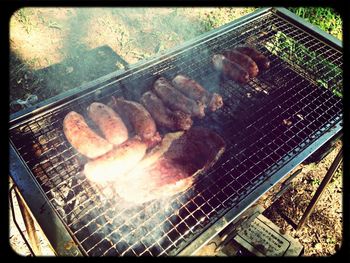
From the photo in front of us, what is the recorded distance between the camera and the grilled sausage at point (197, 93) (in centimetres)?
350

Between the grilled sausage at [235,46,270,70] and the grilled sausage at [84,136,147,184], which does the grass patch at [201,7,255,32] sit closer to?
the grilled sausage at [235,46,270,70]

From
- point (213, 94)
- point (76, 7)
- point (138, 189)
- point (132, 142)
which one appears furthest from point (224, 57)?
point (76, 7)

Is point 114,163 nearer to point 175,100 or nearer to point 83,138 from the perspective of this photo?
point 83,138

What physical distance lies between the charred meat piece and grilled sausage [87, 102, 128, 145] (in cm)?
33

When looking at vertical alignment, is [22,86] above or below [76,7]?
below

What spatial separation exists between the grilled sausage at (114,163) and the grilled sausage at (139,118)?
0.18 m

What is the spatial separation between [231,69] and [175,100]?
93cm

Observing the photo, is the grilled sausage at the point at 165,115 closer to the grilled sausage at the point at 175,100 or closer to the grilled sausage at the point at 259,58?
the grilled sausage at the point at 175,100

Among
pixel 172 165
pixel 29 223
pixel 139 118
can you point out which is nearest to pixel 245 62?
pixel 139 118

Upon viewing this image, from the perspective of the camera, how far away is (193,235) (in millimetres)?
2490

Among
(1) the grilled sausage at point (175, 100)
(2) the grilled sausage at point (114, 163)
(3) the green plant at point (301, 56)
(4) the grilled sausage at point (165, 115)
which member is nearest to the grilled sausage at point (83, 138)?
(2) the grilled sausage at point (114, 163)

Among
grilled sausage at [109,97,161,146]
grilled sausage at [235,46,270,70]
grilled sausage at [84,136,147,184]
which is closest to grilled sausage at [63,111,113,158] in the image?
grilled sausage at [84,136,147,184]

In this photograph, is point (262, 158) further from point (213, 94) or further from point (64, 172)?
point (64, 172)
